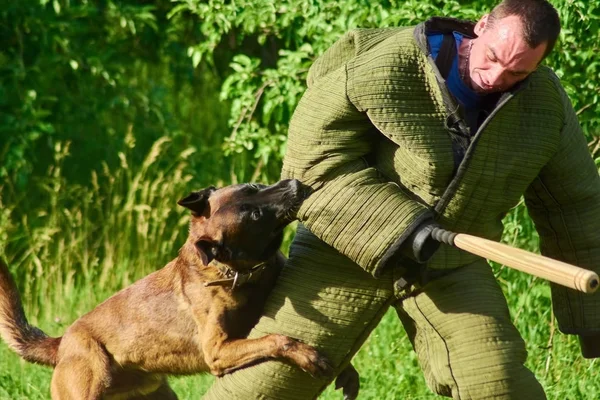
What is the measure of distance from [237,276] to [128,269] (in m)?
3.18

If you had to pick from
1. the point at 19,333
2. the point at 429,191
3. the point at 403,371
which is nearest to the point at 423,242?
the point at 429,191

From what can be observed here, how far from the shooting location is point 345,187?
3660mm

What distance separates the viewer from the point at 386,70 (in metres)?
3.60

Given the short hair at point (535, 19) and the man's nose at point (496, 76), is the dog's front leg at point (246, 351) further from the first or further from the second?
the short hair at point (535, 19)

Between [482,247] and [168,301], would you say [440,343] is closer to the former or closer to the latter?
[482,247]

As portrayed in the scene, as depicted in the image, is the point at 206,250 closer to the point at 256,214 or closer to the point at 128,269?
the point at 256,214

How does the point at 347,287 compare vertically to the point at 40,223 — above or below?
above

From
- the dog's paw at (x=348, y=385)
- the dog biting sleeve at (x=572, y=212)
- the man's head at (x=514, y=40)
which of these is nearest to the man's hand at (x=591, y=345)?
the dog biting sleeve at (x=572, y=212)

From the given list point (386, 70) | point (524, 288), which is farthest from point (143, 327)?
point (524, 288)

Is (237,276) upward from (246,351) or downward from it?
upward

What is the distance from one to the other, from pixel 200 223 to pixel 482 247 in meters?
1.45

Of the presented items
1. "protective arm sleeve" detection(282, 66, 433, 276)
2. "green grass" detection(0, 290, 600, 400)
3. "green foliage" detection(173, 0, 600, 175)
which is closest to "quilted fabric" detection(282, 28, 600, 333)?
"protective arm sleeve" detection(282, 66, 433, 276)

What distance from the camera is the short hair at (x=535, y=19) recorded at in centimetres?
333

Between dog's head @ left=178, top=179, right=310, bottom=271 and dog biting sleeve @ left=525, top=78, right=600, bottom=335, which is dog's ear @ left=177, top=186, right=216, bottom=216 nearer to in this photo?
dog's head @ left=178, top=179, right=310, bottom=271
